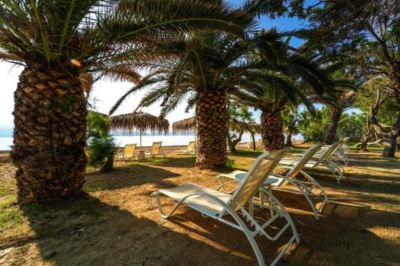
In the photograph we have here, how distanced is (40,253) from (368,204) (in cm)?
517

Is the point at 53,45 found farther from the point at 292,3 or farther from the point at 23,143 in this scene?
the point at 292,3

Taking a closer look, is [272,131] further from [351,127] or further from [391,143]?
[351,127]

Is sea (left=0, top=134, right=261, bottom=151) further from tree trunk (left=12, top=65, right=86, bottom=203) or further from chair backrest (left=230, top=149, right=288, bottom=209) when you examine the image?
chair backrest (left=230, top=149, right=288, bottom=209)

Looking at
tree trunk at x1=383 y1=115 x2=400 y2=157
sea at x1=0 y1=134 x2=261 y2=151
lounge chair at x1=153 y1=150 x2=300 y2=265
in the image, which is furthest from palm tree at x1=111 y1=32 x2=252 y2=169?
tree trunk at x1=383 y1=115 x2=400 y2=157

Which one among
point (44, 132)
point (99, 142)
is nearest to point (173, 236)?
point (44, 132)

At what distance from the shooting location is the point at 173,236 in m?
3.25

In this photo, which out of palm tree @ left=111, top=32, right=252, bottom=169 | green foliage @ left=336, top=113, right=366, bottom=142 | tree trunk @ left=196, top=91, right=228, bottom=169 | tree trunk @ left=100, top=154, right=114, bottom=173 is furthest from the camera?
green foliage @ left=336, top=113, right=366, bottom=142

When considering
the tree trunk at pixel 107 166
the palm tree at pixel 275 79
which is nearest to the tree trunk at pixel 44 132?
the palm tree at pixel 275 79

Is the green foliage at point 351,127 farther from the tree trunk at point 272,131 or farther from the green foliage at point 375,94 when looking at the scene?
the tree trunk at point 272,131

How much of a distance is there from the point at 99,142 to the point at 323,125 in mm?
27884

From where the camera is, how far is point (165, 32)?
4871mm

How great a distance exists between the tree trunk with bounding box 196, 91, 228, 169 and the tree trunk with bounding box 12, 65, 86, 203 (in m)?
4.60

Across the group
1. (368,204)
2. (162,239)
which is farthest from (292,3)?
(162,239)

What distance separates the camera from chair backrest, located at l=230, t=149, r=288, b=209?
2.59 meters
